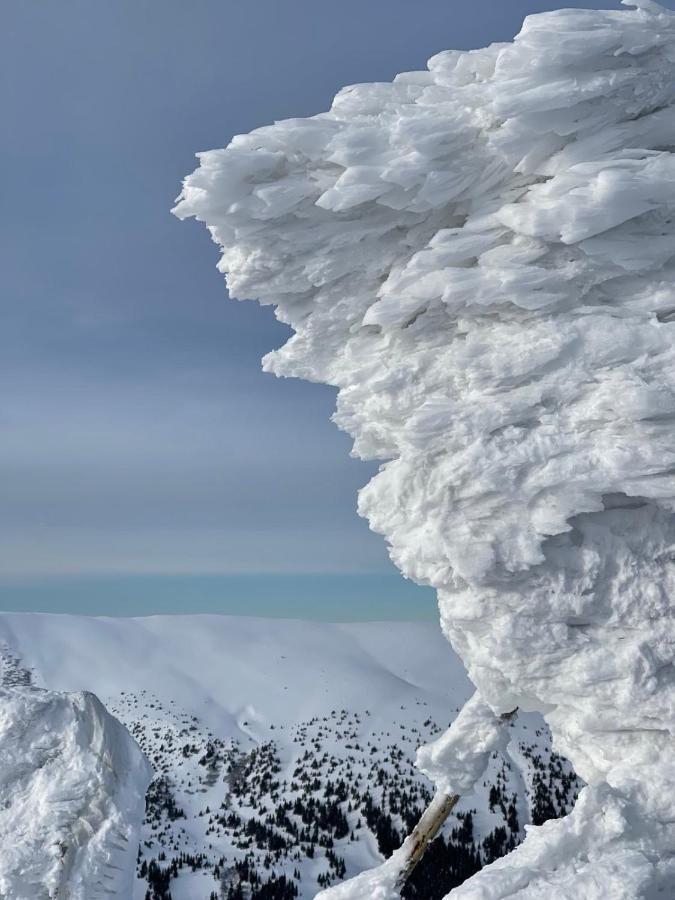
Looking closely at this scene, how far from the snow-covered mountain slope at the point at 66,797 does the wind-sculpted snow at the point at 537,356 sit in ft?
24.1

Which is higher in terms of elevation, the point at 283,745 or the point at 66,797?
the point at 66,797

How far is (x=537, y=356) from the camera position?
26.7ft

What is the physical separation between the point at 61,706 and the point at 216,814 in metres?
47.8

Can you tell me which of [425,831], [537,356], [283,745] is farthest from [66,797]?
[283,745]

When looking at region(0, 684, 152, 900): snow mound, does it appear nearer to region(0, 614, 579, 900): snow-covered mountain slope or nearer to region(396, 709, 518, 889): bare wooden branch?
region(396, 709, 518, 889): bare wooden branch

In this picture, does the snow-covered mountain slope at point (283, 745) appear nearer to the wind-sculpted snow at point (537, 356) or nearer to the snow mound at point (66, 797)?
the snow mound at point (66, 797)

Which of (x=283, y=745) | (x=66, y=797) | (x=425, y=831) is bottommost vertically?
(x=283, y=745)

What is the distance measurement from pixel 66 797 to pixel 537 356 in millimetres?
11374

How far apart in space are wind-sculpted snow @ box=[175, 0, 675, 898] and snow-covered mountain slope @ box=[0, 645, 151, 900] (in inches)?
290

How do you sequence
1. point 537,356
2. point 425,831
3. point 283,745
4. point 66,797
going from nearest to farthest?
point 537,356 → point 425,831 → point 66,797 → point 283,745

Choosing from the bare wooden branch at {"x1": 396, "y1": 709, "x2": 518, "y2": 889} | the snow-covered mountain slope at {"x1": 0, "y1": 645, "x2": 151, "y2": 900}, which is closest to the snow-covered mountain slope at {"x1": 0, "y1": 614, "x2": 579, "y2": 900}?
the snow-covered mountain slope at {"x1": 0, "y1": 645, "x2": 151, "y2": 900}

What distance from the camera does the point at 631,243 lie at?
836 cm

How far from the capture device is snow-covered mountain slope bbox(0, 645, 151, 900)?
38.2 feet

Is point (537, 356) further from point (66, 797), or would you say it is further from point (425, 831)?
point (66, 797)
